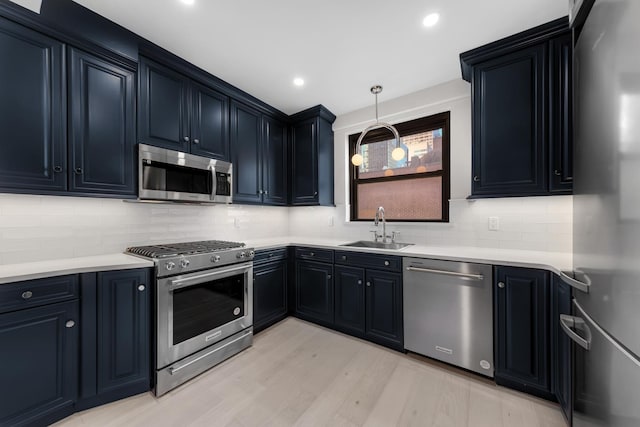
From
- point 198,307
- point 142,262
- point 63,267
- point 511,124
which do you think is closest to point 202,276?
point 198,307

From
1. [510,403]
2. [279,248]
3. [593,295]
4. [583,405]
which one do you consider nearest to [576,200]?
[593,295]

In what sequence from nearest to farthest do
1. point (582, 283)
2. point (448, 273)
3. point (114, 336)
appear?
point (582, 283) → point (114, 336) → point (448, 273)

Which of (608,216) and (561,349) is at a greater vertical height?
(608,216)

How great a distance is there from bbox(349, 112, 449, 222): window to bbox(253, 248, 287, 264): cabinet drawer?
1.07 metres

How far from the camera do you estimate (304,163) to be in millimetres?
3264

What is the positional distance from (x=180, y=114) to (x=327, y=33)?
146 cm

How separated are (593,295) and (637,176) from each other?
49 centimetres

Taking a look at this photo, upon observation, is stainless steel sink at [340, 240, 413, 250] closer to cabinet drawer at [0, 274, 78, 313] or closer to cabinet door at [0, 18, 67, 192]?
cabinet drawer at [0, 274, 78, 313]

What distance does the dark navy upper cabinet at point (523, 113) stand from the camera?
69.5 inches

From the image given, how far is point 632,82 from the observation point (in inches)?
28.1

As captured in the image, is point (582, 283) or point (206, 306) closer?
point (582, 283)

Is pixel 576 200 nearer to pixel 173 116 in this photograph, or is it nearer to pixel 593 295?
pixel 593 295

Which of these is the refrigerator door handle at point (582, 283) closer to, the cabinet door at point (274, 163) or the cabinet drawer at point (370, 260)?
the cabinet drawer at point (370, 260)

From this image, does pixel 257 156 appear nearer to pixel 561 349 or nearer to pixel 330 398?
pixel 330 398
